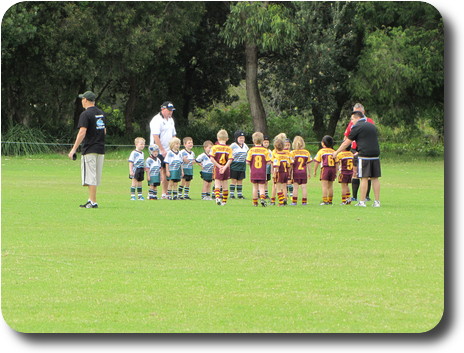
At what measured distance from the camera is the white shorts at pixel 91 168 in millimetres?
18094

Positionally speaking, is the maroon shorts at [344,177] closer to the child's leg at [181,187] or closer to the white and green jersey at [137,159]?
the child's leg at [181,187]

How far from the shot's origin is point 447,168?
1310 centimetres

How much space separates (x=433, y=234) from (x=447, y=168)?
226cm

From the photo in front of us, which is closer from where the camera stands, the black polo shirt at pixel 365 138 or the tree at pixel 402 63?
the black polo shirt at pixel 365 138

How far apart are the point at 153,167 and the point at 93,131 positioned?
3.21 metres

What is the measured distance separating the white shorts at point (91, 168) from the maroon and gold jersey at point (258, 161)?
327 centimetres

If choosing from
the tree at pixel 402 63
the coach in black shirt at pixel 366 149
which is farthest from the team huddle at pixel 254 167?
the tree at pixel 402 63

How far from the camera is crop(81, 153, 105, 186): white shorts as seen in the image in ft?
59.4

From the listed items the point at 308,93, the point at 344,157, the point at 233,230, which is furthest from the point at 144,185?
the point at 308,93

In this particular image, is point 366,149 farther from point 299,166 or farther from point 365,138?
point 299,166

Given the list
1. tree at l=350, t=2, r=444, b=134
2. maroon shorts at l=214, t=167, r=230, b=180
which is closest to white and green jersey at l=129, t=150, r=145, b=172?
maroon shorts at l=214, t=167, r=230, b=180

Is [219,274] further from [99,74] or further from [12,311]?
[99,74]

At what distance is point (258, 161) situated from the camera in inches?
779

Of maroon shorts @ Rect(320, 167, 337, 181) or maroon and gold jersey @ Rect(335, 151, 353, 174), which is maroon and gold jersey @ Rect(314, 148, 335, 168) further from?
maroon and gold jersey @ Rect(335, 151, 353, 174)
